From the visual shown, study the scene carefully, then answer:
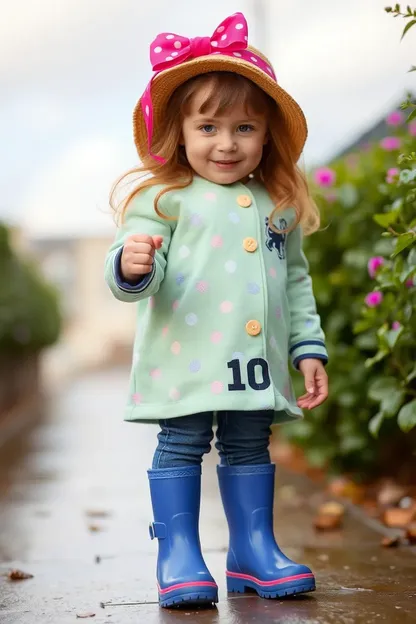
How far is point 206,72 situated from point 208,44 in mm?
80

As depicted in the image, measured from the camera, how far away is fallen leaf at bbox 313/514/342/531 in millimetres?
4066

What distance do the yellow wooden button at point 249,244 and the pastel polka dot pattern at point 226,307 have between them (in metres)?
0.16

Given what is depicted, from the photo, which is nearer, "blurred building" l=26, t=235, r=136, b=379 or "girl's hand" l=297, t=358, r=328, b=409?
"girl's hand" l=297, t=358, r=328, b=409

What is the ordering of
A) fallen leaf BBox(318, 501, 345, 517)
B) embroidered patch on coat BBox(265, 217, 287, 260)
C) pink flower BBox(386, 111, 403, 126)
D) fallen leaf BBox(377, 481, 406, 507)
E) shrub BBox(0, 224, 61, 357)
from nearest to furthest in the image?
Result: embroidered patch on coat BBox(265, 217, 287, 260) → fallen leaf BBox(318, 501, 345, 517) → fallen leaf BBox(377, 481, 406, 507) → pink flower BBox(386, 111, 403, 126) → shrub BBox(0, 224, 61, 357)

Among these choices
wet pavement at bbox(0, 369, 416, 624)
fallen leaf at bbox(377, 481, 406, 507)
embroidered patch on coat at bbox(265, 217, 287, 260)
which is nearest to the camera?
wet pavement at bbox(0, 369, 416, 624)

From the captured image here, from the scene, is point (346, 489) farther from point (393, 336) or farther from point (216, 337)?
point (216, 337)

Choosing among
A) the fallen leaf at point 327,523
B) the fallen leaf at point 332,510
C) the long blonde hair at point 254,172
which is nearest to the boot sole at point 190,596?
the long blonde hair at point 254,172

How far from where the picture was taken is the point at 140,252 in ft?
8.46

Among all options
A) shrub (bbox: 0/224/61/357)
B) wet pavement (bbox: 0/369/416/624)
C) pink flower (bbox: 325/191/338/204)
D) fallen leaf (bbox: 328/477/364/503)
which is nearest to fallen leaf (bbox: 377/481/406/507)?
fallen leaf (bbox: 328/477/364/503)

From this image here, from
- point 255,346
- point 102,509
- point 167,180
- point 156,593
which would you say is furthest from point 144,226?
point 102,509

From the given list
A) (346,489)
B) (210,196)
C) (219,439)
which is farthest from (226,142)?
(346,489)

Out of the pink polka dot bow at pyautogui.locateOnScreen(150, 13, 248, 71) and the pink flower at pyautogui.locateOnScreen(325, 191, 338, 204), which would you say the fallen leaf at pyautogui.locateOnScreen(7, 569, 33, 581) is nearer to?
the pink polka dot bow at pyautogui.locateOnScreen(150, 13, 248, 71)

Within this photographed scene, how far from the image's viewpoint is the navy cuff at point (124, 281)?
2.63m

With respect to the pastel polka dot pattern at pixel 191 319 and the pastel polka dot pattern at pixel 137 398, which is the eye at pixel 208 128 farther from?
the pastel polka dot pattern at pixel 137 398
